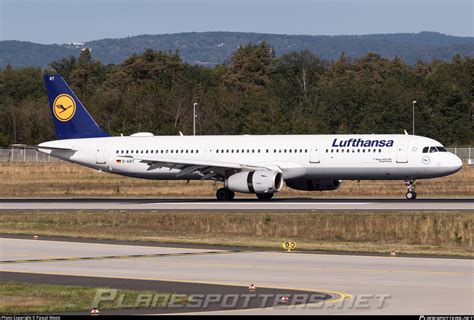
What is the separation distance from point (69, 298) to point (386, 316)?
7.34 m

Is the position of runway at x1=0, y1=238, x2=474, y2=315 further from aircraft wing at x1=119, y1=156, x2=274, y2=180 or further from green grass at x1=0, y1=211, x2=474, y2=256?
aircraft wing at x1=119, y1=156, x2=274, y2=180

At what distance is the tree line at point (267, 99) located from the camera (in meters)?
116

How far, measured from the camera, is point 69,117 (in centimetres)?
6588

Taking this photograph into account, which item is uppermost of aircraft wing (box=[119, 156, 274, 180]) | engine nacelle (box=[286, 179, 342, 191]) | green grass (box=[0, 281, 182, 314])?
green grass (box=[0, 281, 182, 314])

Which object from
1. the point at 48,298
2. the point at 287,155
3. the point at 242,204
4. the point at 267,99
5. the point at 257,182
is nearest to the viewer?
the point at 48,298

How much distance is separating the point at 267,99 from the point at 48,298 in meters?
102

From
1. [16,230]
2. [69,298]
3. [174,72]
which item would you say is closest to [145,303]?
[69,298]

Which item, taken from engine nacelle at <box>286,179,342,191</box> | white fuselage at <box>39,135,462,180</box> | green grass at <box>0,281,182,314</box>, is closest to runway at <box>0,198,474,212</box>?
engine nacelle at <box>286,179,342,191</box>

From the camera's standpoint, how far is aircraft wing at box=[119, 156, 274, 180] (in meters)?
58.3

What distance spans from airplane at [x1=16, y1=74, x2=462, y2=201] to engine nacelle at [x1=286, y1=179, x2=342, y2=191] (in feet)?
0.18

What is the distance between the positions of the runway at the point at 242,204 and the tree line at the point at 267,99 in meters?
48.3

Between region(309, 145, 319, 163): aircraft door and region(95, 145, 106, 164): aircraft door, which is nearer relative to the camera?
region(309, 145, 319, 163): aircraft door

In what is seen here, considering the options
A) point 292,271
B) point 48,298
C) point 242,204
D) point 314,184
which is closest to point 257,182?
point 242,204

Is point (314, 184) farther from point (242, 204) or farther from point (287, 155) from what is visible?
point (242, 204)
